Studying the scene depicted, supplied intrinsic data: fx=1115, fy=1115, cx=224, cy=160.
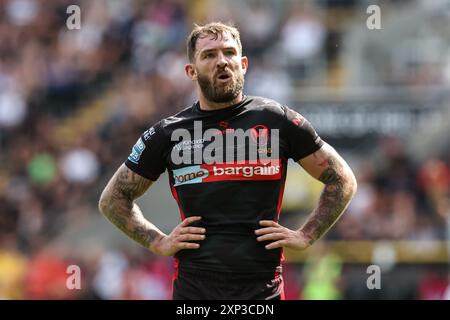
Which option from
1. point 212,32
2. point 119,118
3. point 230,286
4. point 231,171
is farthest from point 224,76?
point 119,118

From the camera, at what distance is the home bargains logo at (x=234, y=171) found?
6.29 m

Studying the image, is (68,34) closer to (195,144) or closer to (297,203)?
(297,203)

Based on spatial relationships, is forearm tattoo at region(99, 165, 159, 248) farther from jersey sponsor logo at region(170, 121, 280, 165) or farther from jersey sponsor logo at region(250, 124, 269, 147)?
jersey sponsor logo at region(250, 124, 269, 147)

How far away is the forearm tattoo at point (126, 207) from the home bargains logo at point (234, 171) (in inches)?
15.9

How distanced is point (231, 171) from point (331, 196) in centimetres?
64

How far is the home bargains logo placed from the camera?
6.29 meters

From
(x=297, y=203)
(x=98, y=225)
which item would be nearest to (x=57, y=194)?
(x=98, y=225)

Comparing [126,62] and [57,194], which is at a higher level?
[126,62]

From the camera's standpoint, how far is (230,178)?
20.6ft

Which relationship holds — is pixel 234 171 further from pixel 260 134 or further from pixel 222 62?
pixel 222 62

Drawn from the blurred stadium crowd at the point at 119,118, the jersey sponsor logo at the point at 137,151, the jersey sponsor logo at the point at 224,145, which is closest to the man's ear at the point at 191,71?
the jersey sponsor logo at the point at 224,145

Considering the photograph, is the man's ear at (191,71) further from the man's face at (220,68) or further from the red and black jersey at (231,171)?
the red and black jersey at (231,171)

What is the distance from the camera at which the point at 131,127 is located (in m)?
16.6
